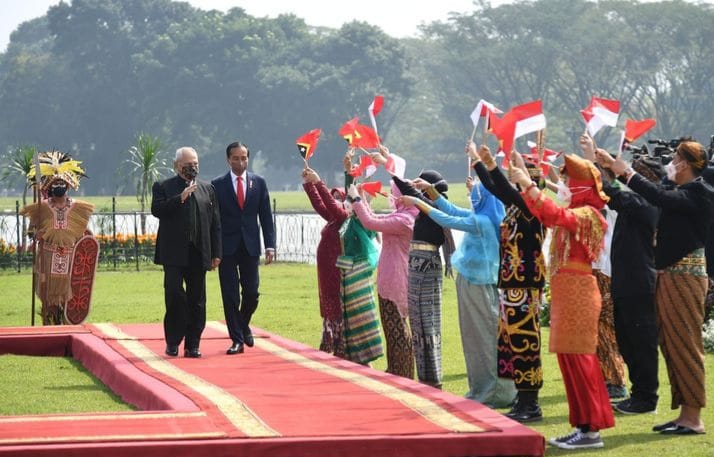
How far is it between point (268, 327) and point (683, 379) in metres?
6.93

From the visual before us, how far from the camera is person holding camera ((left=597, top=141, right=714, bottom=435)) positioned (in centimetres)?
797

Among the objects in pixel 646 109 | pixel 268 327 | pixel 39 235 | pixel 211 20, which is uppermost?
pixel 211 20

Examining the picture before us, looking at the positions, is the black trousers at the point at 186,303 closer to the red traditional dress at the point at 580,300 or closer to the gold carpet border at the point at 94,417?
the gold carpet border at the point at 94,417

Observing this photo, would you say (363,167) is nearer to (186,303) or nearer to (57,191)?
(186,303)

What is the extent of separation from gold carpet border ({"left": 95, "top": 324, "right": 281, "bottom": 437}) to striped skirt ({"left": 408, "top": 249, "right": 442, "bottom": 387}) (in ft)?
5.10

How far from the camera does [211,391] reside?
812 cm

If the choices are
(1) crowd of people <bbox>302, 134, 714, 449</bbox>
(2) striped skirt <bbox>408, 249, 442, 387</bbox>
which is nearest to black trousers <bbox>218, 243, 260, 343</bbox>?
(1) crowd of people <bbox>302, 134, 714, 449</bbox>

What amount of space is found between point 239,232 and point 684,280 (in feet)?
11.6

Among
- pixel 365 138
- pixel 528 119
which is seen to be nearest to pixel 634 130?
pixel 528 119

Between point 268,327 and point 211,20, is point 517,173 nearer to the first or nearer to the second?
point 268,327

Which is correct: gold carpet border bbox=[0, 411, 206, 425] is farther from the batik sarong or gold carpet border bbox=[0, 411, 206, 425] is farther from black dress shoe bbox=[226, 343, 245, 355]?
black dress shoe bbox=[226, 343, 245, 355]

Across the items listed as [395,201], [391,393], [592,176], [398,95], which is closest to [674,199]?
[592,176]

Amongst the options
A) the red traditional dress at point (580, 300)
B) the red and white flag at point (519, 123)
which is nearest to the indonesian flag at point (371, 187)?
the red and white flag at point (519, 123)

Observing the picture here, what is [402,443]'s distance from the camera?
6.71 meters
